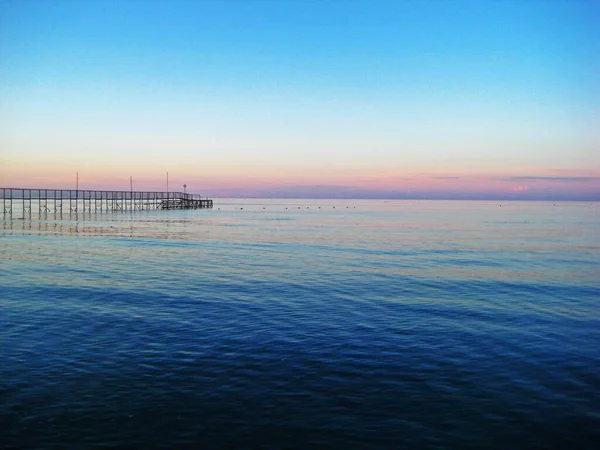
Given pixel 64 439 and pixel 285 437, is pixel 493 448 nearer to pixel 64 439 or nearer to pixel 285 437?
pixel 285 437

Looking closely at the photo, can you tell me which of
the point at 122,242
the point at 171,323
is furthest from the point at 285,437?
the point at 122,242

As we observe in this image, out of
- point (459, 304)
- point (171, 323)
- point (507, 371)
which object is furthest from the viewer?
point (459, 304)

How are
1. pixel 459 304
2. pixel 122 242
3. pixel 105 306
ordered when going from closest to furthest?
pixel 105 306
pixel 459 304
pixel 122 242

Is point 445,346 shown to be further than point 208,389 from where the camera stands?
Yes

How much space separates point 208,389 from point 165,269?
17684 millimetres

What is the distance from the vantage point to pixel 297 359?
38.7 ft

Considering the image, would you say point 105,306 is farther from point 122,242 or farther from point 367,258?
point 122,242

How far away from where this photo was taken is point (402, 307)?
696 inches

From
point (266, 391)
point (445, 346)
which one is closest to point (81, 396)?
point (266, 391)

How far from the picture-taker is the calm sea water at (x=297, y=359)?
8328 mm

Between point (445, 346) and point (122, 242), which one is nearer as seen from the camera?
point (445, 346)

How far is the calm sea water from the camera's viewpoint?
8.33 m

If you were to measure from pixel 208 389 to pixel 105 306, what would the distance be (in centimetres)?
900

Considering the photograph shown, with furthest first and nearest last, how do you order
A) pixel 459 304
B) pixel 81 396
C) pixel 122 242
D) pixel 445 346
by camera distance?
pixel 122 242
pixel 459 304
pixel 445 346
pixel 81 396
